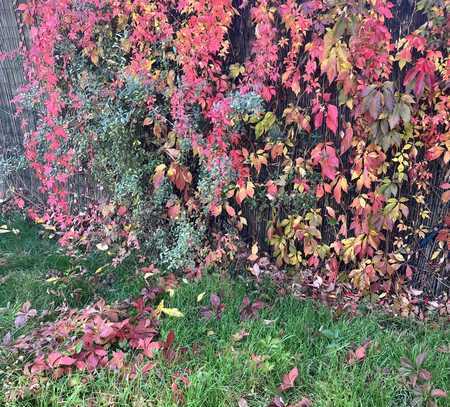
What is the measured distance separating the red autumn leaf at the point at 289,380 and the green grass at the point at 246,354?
4 centimetres

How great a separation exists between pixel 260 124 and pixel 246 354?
1.54m

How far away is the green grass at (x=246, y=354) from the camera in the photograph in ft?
6.97

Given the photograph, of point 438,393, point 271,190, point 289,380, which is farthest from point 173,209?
point 438,393

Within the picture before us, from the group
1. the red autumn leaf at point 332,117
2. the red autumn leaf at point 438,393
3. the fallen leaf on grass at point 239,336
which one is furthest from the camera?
the red autumn leaf at point 332,117

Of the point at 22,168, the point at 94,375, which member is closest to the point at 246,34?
the point at 94,375

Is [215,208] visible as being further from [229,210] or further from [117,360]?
[117,360]

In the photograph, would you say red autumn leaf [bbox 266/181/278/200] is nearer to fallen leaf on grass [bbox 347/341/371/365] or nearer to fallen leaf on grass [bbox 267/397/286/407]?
fallen leaf on grass [bbox 347/341/371/365]

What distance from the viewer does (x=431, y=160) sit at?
114 inches

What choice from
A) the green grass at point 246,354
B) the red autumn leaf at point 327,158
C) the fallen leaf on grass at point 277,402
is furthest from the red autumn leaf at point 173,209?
the fallen leaf on grass at point 277,402

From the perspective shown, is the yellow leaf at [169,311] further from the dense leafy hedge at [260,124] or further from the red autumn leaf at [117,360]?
the dense leafy hedge at [260,124]

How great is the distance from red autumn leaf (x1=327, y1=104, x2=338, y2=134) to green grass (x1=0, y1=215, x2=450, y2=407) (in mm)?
1101

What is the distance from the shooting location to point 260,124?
3227mm

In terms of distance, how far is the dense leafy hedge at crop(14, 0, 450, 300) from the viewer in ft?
9.07

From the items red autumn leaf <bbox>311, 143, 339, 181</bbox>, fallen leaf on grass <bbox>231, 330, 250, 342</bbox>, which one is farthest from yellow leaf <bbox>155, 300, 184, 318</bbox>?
red autumn leaf <bbox>311, 143, 339, 181</bbox>
